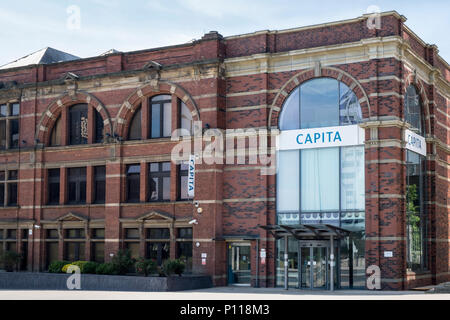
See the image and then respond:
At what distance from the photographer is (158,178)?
125 ft

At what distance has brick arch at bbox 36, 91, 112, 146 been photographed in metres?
39.6

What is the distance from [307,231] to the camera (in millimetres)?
32375

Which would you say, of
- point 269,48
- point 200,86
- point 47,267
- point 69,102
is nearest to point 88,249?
point 47,267

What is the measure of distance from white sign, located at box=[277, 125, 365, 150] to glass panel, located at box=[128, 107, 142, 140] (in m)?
8.41

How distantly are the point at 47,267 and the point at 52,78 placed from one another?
1104 cm

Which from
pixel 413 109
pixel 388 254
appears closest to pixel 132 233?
pixel 388 254

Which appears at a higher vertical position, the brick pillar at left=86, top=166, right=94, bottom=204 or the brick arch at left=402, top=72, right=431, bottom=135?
the brick arch at left=402, top=72, right=431, bottom=135

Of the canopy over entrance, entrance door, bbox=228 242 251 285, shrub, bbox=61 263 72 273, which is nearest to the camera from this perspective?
the canopy over entrance

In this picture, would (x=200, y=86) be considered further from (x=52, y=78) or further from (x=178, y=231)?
(x=52, y=78)

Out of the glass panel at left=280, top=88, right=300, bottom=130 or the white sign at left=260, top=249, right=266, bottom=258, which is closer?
the white sign at left=260, top=249, right=266, bottom=258

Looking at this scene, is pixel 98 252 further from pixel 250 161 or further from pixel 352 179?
pixel 352 179

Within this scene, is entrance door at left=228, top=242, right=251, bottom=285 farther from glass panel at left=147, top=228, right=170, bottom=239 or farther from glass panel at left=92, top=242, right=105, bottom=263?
glass panel at left=92, top=242, right=105, bottom=263

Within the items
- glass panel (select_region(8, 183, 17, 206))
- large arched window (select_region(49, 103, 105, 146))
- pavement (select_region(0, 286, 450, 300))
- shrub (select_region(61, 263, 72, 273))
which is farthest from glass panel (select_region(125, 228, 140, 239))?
glass panel (select_region(8, 183, 17, 206))

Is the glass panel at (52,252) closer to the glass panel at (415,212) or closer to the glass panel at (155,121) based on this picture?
the glass panel at (155,121)
